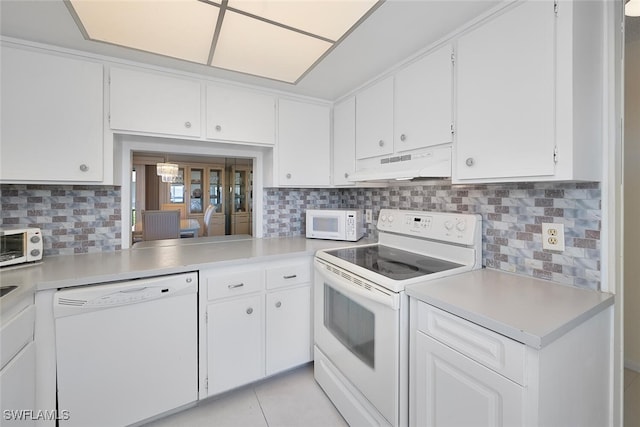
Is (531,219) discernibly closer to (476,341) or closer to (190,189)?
(476,341)

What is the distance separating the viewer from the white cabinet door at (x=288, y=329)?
1.85 m

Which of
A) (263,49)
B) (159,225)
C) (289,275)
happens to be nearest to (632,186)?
(289,275)

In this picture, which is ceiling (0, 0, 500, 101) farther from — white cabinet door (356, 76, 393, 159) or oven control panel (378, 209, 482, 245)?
oven control panel (378, 209, 482, 245)

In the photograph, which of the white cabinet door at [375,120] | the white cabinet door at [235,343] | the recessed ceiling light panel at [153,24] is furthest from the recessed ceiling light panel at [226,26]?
the white cabinet door at [235,343]

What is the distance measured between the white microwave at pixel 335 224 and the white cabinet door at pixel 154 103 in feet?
3.70

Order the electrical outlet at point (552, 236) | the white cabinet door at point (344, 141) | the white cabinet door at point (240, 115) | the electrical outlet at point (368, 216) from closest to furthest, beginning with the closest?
the electrical outlet at point (552, 236), the white cabinet door at point (240, 115), the white cabinet door at point (344, 141), the electrical outlet at point (368, 216)

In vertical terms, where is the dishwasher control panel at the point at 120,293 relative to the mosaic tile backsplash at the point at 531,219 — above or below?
below

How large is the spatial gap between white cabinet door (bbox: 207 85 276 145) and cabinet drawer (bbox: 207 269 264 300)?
0.97m

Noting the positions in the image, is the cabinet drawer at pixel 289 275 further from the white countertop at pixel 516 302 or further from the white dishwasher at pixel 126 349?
the white countertop at pixel 516 302

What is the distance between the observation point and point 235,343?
1.73 m

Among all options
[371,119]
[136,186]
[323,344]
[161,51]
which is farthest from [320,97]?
[136,186]

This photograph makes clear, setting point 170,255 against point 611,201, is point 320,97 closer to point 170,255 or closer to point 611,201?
point 170,255

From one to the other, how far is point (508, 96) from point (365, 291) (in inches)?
42.3

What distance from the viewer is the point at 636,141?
128cm
